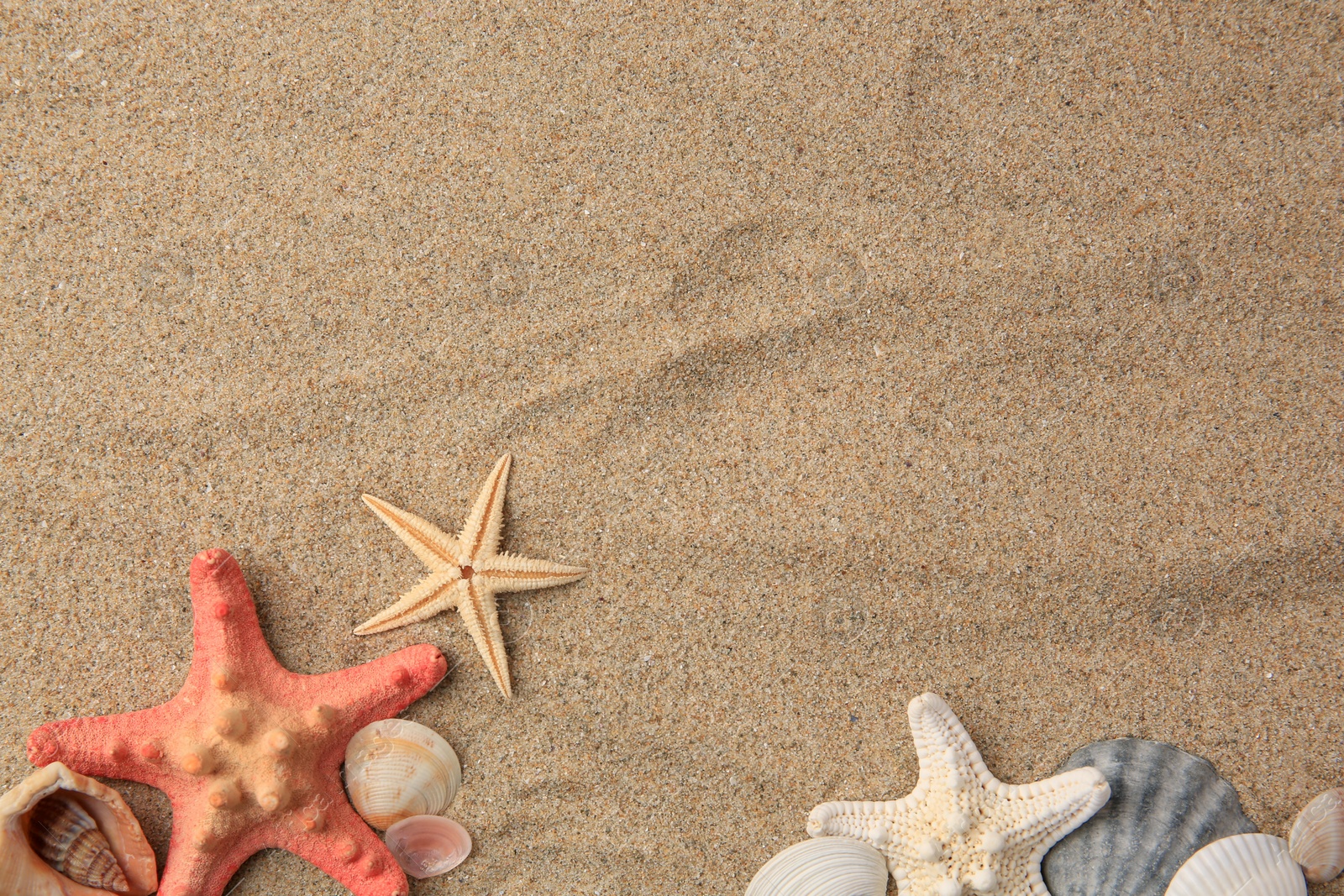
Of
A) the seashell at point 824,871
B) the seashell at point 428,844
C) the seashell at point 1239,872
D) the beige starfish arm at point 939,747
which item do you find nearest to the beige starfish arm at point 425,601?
the seashell at point 428,844

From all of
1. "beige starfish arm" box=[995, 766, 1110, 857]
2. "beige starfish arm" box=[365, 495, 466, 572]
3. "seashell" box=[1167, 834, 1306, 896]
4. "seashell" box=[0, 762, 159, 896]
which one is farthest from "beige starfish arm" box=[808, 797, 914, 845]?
"seashell" box=[0, 762, 159, 896]

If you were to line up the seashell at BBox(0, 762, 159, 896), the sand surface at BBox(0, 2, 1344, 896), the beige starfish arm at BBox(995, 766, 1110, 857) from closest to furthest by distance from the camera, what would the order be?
the seashell at BBox(0, 762, 159, 896) → the beige starfish arm at BBox(995, 766, 1110, 857) → the sand surface at BBox(0, 2, 1344, 896)

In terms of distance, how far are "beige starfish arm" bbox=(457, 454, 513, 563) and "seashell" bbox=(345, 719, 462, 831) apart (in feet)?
1.69

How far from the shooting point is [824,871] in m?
2.11

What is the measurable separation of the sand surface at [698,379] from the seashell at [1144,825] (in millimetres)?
91

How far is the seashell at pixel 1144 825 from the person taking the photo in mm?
2131

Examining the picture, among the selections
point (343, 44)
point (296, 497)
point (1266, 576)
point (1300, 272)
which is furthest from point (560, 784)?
point (1300, 272)

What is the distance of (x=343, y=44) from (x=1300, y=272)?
2843 mm

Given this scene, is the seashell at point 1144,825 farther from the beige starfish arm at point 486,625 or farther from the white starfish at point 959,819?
the beige starfish arm at point 486,625

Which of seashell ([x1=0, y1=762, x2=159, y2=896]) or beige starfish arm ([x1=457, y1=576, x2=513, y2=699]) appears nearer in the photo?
seashell ([x1=0, y1=762, x2=159, y2=896])

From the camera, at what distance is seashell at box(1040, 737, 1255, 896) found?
2.13 meters

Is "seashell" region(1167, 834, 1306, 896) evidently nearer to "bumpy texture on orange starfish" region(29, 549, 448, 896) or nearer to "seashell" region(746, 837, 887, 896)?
"seashell" region(746, 837, 887, 896)

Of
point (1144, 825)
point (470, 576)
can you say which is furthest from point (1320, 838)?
point (470, 576)

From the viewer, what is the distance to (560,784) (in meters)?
2.24
